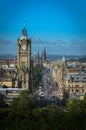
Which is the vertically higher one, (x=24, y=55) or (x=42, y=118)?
(x=24, y=55)

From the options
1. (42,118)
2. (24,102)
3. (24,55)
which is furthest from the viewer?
(24,55)

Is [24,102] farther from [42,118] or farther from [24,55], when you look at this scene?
[24,55]

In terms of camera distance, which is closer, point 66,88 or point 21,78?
point 21,78

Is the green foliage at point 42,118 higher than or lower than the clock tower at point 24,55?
lower

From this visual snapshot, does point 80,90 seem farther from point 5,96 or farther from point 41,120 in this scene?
point 41,120

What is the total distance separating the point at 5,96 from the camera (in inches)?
1145

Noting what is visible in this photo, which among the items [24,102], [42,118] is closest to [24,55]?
[24,102]

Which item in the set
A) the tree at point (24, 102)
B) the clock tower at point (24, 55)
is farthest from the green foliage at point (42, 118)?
the clock tower at point (24, 55)

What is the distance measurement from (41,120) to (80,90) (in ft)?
52.0

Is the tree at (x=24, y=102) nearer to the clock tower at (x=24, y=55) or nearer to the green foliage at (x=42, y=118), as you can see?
the green foliage at (x=42, y=118)

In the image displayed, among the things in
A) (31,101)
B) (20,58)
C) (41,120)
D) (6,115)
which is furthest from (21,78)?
(41,120)

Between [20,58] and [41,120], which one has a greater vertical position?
[20,58]

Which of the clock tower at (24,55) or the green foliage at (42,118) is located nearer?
the green foliage at (42,118)

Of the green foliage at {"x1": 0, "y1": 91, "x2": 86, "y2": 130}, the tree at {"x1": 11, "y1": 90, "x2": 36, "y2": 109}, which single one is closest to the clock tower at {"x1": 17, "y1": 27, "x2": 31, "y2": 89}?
the tree at {"x1": 11, "y1": 90, "x2": 36, "y2": 109}
